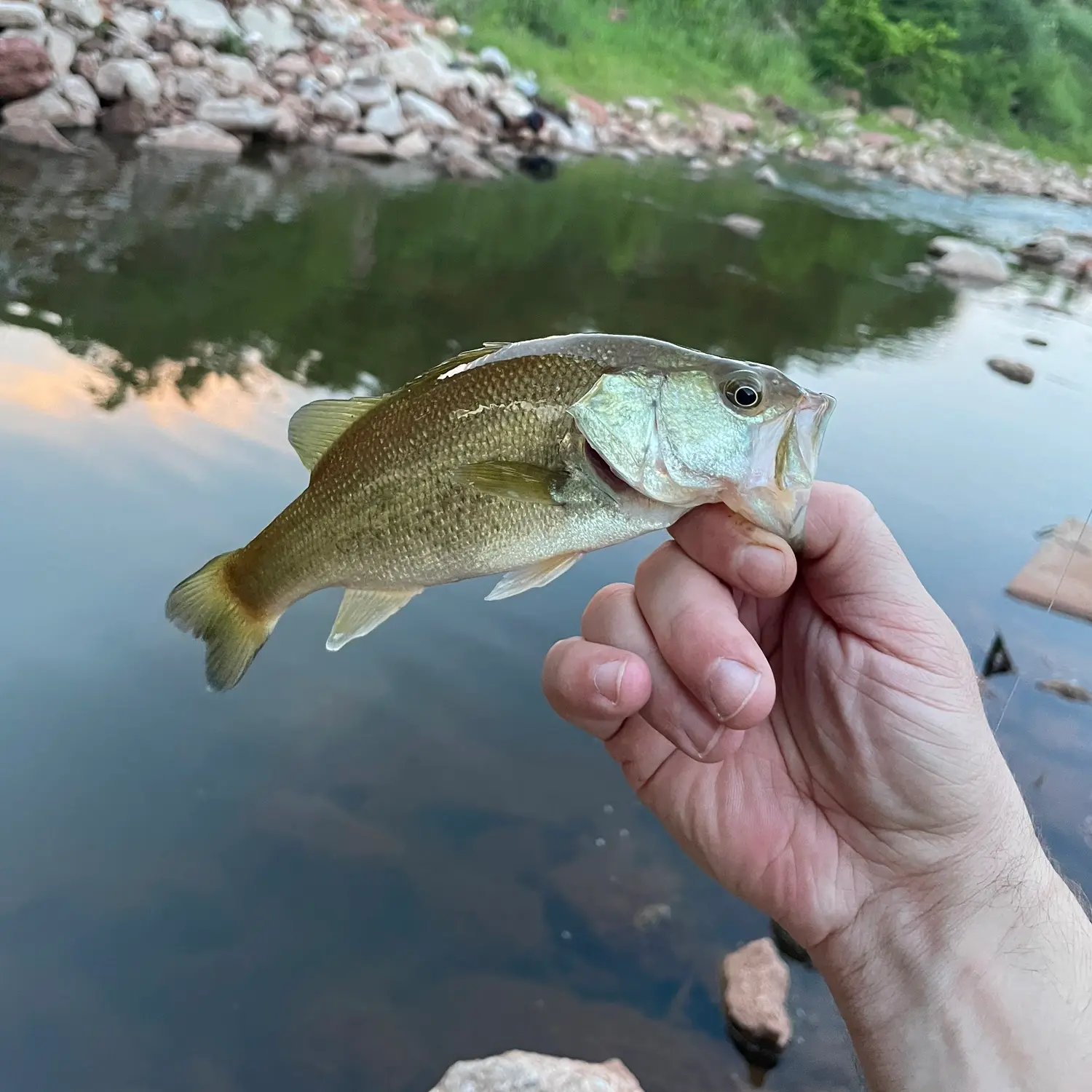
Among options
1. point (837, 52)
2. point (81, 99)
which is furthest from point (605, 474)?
point (837, 52)

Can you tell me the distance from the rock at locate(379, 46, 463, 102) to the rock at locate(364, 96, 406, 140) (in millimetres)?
1478

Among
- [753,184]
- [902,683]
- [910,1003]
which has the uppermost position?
[902,683]

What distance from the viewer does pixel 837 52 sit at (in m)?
37.6

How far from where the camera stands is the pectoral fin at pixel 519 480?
2.08 metres

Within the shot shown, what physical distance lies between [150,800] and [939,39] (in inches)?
1790

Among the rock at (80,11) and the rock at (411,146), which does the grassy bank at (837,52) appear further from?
the rock at (80,11)

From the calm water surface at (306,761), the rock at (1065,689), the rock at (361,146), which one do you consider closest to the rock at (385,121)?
the rock at (361,146)

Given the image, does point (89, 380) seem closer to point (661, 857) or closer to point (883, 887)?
point (661, 857)

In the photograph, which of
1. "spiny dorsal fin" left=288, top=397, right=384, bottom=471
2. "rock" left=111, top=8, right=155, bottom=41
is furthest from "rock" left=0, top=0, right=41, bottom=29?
"spiny dorsal fin" left=288, top=397, right=384, bottom=471

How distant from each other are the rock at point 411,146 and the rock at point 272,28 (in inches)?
106

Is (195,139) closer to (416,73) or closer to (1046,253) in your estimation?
(416,73)

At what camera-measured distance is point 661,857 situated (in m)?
4.20

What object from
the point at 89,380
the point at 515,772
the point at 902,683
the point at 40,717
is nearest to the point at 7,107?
the point at 89,380

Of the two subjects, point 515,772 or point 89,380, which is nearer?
point 515,772
